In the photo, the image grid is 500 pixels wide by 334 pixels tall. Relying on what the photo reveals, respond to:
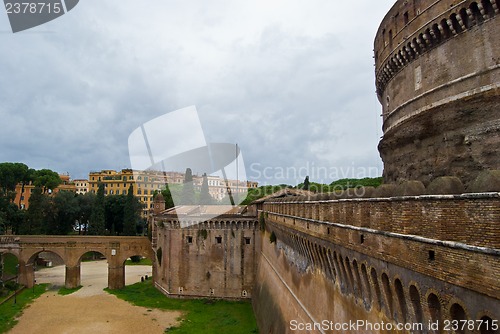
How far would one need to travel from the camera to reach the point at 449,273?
5320mm

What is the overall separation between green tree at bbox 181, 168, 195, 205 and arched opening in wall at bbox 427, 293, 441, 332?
49.8 m

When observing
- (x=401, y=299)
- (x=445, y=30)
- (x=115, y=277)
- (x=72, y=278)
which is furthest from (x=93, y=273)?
(x=401, y=299)

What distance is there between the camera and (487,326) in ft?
15.3

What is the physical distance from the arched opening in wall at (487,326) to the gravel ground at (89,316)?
23092 millimetres

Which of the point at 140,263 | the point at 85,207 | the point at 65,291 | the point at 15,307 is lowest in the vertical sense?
the point at 140,263

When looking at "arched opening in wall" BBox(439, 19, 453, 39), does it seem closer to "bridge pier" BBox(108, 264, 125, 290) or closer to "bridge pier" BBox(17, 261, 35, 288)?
"bridge pier" BBox(108, 264, 125, 290)

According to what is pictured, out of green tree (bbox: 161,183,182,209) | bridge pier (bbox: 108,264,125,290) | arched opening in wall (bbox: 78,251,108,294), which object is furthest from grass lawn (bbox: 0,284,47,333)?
green tree (bbox: 161,183,182,209)

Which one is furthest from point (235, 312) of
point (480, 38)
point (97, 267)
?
point (97, 267)

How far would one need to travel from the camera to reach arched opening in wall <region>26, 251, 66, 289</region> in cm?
3881

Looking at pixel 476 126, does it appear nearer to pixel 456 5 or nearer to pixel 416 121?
pixel 416 121

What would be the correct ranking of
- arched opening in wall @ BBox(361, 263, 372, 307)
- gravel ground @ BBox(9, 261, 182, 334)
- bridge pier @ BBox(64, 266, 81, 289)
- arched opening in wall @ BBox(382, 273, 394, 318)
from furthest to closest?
bridge pier @ BBox(64, 266, 81, 289) → gravel ground @ BBox(9, 261, 182, 334) → arched opening in wall @ BBox(361, 263, 372, 307) → arched opening in wall @ BBox(382, 273, 394, 318)

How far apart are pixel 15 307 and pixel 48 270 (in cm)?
2072

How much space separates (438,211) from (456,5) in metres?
12.3

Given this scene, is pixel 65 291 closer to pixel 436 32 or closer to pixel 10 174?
pixel 436 32
